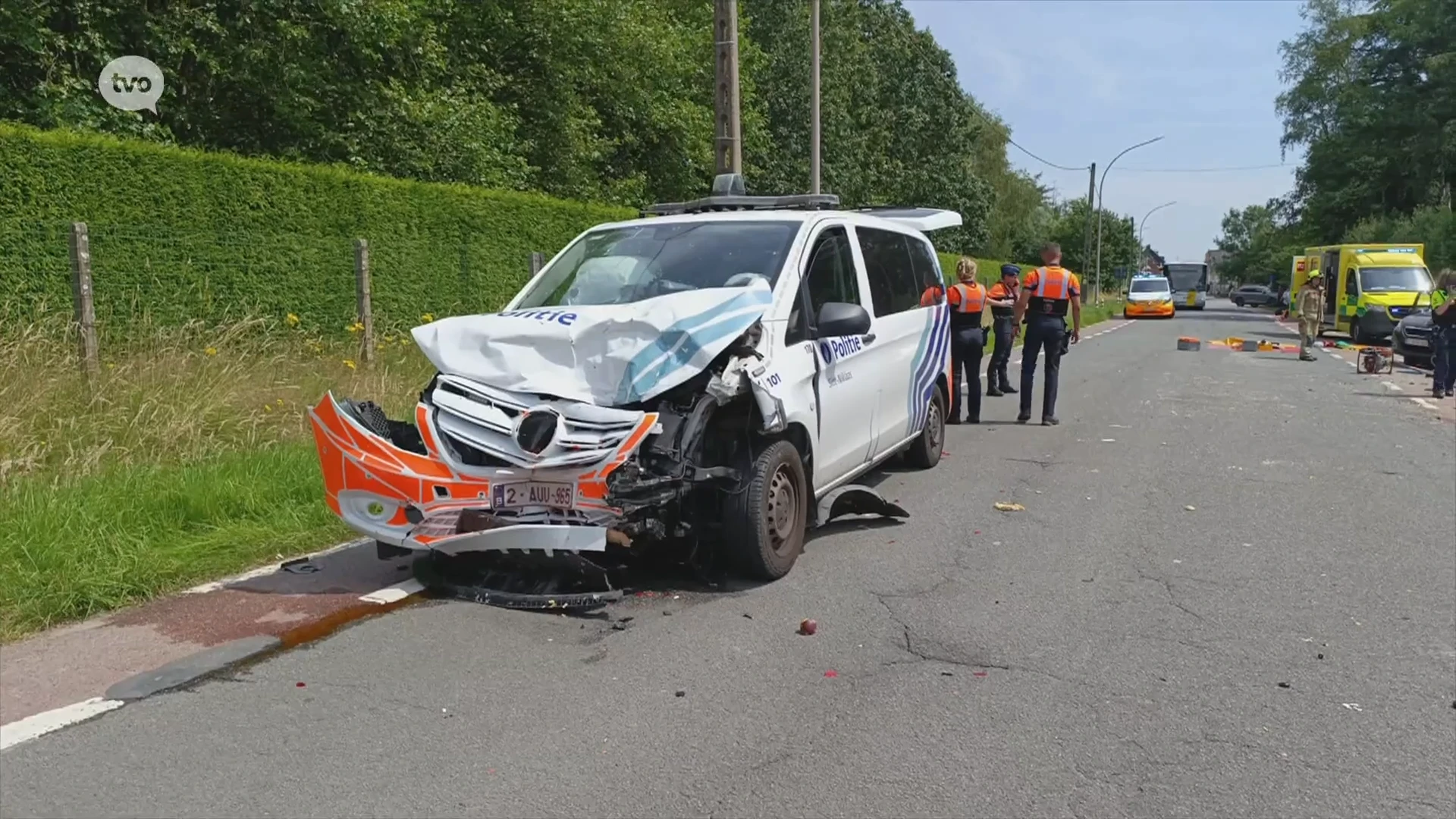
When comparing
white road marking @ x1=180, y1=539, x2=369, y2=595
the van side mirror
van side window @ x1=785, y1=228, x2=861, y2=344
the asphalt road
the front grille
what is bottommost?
the asphalt road

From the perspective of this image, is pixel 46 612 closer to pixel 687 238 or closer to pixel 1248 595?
pixel 687 238

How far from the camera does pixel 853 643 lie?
16.0 feet

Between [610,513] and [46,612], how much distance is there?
248cm

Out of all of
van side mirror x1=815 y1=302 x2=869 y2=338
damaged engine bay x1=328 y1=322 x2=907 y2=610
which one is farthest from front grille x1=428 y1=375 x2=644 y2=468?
van side mirror x1=815 y1=302 x2=869 y2=338

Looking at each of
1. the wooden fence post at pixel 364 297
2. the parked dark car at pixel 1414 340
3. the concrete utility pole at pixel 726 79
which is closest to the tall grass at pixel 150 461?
the wooden fence post at pixel 364 297

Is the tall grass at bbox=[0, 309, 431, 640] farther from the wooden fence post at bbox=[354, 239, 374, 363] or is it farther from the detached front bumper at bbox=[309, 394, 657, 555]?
the detached front bumper at bbox=[309, 394, 657, 555]

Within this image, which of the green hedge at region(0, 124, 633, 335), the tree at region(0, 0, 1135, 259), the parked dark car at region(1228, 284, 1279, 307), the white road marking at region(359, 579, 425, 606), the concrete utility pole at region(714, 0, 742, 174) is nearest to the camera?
the white road marking at region(359, 579, 425, 606)

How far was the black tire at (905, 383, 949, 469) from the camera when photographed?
29.3ft

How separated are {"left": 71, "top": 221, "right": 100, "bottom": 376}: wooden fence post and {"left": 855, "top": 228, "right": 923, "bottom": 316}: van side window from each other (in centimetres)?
582

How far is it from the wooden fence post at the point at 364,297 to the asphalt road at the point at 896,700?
21.4 ft

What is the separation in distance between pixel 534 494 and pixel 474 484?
279 millimetres

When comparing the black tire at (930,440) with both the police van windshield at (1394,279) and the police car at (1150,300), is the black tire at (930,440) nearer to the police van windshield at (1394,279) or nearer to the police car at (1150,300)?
the police van windshield at (1394,279)

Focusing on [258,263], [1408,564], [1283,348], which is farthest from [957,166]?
[1408,564]

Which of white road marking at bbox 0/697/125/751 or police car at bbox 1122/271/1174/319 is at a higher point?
police car at bbox 1122/271/1174/319
